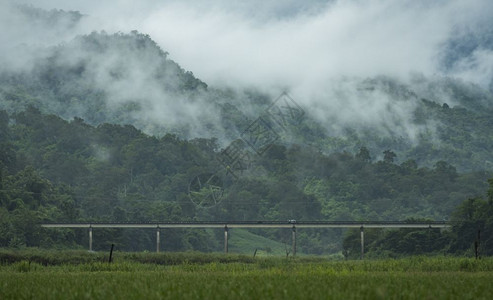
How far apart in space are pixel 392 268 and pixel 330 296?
3597 cm

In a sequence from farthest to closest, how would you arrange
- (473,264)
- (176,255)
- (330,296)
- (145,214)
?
(145,214) → (176,255) → (473,264) → (330,296)

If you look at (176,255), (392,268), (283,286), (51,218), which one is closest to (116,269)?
(392,268)

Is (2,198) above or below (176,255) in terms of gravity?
above

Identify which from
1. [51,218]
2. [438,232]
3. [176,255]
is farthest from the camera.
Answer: [51,218]

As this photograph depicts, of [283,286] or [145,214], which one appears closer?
[283,286]

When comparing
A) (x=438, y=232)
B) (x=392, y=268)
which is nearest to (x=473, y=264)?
(x=392, y=268)

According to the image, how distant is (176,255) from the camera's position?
104m

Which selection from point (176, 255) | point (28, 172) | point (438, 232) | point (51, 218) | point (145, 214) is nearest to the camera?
point (176, 255)

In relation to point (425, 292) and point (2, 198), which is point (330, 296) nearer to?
point (425, 292)

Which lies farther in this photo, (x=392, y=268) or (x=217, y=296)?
(x=392, y=268)

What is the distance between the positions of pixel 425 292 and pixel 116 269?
37.2 meters

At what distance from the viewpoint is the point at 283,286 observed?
84.4 feet

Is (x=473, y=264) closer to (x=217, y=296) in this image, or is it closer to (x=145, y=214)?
(x=217, y=296)

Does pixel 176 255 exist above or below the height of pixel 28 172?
below
